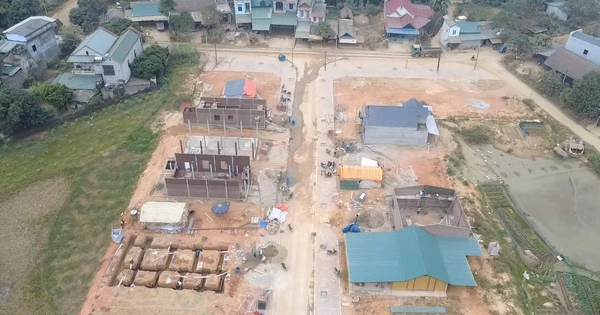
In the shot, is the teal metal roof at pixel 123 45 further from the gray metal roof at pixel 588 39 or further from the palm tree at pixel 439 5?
the gray metal roof at pixel 588 39

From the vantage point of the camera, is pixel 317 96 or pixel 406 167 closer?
pixel 406 167

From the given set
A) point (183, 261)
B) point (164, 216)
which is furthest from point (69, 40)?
point (183, 261)

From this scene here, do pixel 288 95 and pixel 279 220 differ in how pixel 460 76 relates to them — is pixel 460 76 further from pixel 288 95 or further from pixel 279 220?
pixel 279 220

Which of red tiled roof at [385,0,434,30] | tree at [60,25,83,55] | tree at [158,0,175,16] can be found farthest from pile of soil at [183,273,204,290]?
red tiled roof at [385,0,434,30]

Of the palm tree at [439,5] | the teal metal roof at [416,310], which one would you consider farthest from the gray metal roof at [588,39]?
the teal metal roof at [416,310]

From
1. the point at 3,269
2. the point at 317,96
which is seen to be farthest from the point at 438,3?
the point at 3,269

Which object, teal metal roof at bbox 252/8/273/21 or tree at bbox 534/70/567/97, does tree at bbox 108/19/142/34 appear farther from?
tree at bbox 534/70/567/97

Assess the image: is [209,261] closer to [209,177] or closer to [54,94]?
[209,177]
